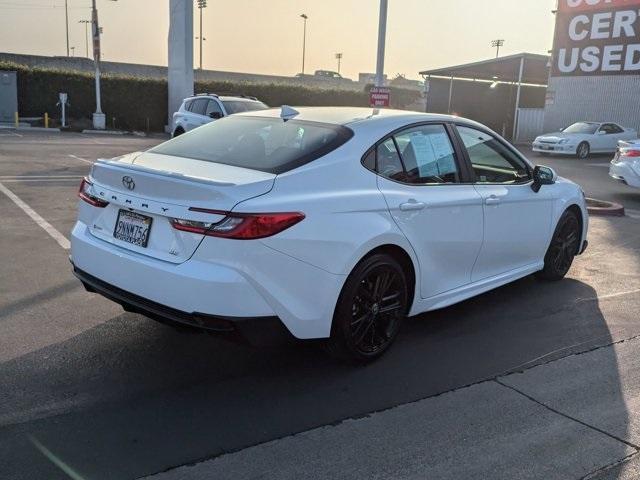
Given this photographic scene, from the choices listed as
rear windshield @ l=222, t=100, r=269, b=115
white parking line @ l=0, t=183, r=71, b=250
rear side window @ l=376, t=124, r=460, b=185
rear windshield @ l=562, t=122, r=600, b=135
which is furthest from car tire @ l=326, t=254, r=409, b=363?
rear windshield @ l=562, t=122, r=600, b=135

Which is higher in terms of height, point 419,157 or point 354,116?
point 354,116

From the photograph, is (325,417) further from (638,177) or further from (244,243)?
(638,177)

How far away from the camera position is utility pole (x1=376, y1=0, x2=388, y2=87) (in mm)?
17078

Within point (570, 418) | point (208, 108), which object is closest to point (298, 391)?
point (570, 418)

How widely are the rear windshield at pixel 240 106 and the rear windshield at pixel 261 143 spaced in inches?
445

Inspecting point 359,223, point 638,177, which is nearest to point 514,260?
point 359,223

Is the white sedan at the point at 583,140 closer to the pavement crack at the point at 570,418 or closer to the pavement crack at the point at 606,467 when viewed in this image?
the pavement crack at the point at 570,418

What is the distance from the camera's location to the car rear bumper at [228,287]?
334 centimetres

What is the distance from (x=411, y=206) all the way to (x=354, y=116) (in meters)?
0.82

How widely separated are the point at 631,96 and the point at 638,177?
63.0 ft

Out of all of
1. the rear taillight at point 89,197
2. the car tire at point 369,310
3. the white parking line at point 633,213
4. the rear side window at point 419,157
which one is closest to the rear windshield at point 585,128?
the white parking line at point 633,213

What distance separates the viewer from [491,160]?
528 centimetres

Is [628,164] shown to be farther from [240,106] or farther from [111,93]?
[111,93]

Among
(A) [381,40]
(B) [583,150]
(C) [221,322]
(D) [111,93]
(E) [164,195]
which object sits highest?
(A) [381,40]
